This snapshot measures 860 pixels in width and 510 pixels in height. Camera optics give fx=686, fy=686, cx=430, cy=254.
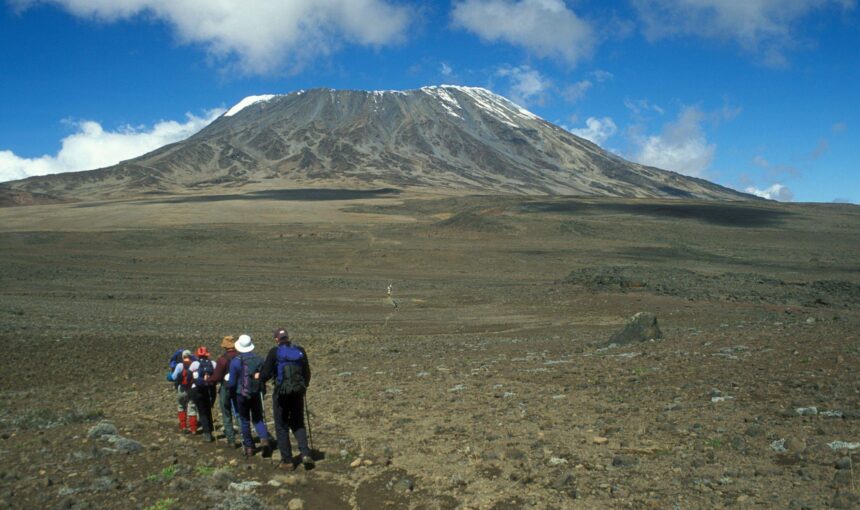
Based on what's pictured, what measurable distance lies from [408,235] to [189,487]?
64421 millimetres

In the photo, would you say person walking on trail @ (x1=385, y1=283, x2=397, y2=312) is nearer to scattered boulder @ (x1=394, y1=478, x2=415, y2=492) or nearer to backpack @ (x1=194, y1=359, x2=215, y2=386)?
backpack @ (x1=194, y1=359, x2=215, y2=386)

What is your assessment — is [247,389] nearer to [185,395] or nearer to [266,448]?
[266,448]

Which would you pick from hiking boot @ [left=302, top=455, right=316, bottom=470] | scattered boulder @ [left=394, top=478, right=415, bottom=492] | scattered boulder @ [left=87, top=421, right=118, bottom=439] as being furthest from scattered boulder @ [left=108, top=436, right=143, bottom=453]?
scattered boulder @ [left=394, top=478, right=415, bottom=492]

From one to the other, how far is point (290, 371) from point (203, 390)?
2.36m

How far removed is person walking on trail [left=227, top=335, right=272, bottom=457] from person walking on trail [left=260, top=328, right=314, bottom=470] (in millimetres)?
444

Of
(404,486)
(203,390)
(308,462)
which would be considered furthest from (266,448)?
(404,486)

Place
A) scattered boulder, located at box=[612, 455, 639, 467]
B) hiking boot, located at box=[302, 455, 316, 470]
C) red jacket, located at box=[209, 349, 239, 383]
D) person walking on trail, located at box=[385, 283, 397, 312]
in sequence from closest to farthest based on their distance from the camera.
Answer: scattered boulder, located at box=[612, 455, 639, 467] < hiking boot, located at box=[302, 455, 316, 470] < red jacket, located at box=[209, 349, 239, 383] < person walking on trail, located at box=[385, 283, 397, 312]

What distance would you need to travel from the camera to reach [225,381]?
30.6 feet

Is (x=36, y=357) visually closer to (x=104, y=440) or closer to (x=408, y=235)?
(x=104, y=440)

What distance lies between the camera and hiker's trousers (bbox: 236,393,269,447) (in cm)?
877

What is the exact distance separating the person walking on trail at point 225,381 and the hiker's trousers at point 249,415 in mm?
444

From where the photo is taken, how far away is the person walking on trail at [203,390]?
32.2 ft

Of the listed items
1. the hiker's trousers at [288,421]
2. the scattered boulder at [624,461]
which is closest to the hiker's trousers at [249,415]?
the hiker's trousers at [288,421]

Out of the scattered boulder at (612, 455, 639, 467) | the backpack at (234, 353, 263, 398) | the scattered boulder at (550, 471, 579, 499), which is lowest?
the scattered boulder at (550, 471, 579, 499)
